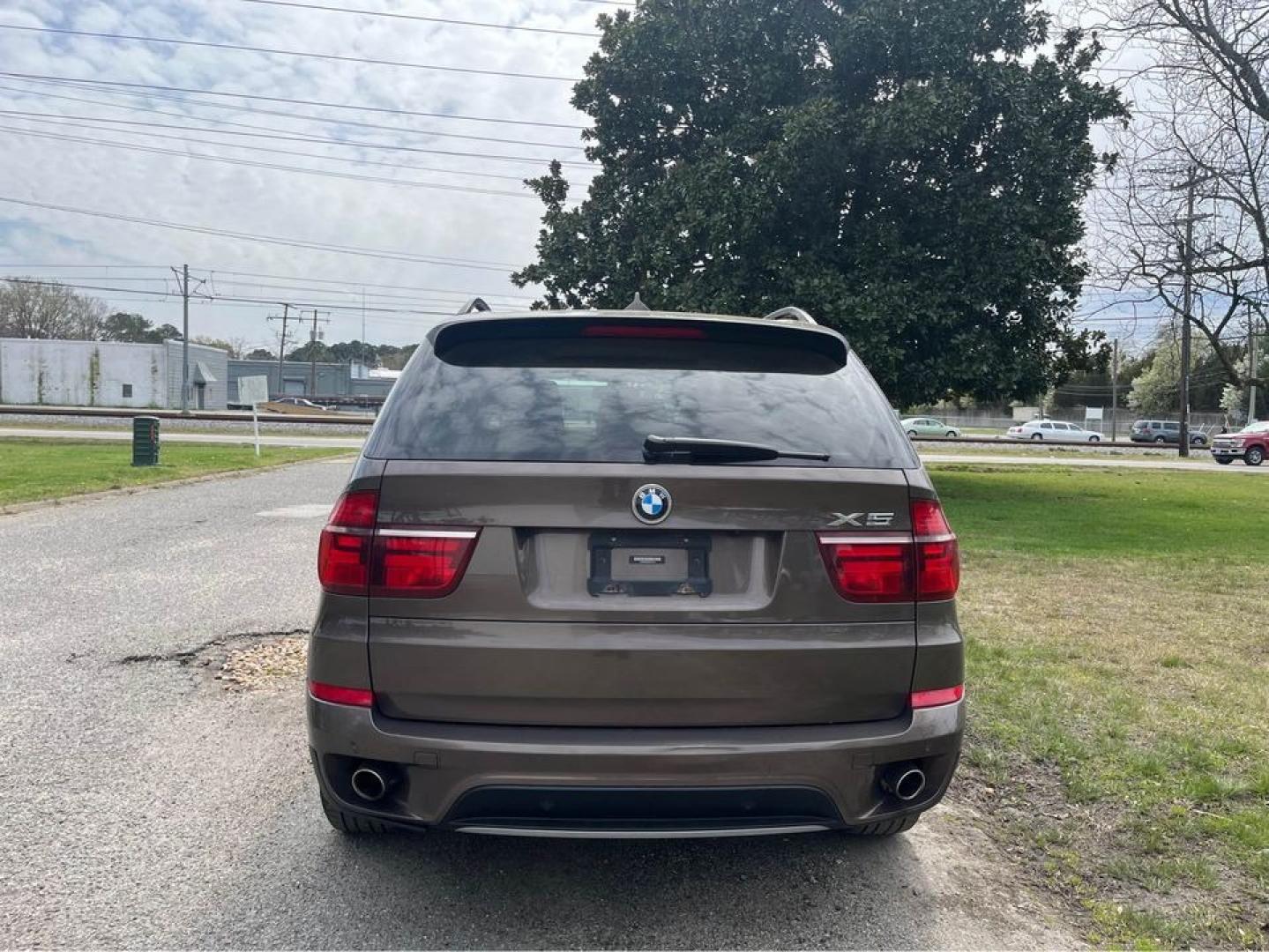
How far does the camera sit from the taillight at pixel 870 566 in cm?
241

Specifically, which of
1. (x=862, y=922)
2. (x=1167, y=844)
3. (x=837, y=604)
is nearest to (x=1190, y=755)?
(x=1167, y=844)

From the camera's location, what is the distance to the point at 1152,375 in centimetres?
6819

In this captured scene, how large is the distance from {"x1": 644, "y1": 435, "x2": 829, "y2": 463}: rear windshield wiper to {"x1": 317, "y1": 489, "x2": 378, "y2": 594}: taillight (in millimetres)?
774

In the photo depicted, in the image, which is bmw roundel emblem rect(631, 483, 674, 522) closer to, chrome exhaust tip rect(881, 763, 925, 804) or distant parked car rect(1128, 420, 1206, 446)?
chrome exhaust tip rect(881, 763, 925, 804)

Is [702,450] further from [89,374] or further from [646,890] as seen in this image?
[89,374]

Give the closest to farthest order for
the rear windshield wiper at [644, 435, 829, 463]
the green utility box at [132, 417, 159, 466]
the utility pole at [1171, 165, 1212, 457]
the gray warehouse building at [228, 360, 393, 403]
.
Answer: the rear windshield wiper at [644, 435, 829, 463] → the utility pole at [1171, 165, 1212, 457] → the green utility box at [132, 417, 159, 466] → the gray warehouse building at [228, 360, 393, 403]

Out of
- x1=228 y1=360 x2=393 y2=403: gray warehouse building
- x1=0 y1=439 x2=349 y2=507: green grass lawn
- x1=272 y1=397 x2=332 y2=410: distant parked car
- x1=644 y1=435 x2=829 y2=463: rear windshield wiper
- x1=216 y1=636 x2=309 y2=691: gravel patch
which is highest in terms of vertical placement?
x1=228 y1=360 x2=393 y2=403: gray warehouse building

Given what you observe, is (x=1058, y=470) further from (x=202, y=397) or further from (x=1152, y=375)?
(x=202, y=397)

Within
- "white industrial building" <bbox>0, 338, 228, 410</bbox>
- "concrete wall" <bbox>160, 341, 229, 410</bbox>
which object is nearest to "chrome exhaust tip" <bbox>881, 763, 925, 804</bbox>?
"white industrial building" <bbox>0, 338, 228, 410</bbox>

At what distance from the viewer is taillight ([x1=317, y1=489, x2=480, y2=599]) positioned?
233cm

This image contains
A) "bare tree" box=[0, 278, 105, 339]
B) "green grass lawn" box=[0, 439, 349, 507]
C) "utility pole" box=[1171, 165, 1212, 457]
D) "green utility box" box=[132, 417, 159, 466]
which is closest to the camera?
"utility pole" box=[1171, 165, 1212, 457]

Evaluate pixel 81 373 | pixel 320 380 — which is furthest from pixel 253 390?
pixel 320 380

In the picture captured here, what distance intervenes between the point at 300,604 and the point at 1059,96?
576 inches

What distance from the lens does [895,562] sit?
2.45m
